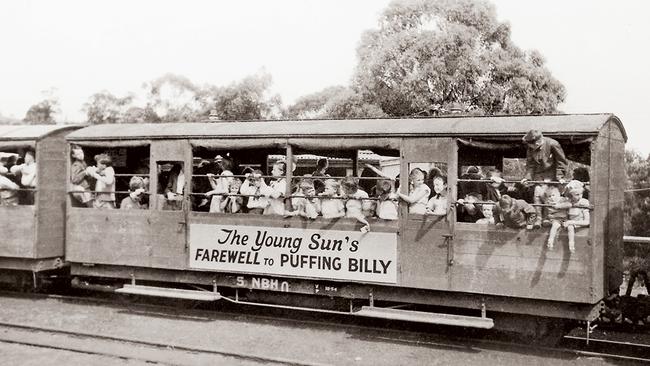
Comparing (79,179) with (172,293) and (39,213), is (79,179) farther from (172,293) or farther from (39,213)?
(172,293)

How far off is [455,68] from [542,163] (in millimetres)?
21217

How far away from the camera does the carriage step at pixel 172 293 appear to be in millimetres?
9820

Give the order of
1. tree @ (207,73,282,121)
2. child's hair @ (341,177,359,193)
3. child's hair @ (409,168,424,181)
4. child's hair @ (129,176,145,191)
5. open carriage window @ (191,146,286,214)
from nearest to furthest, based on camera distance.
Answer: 1. child's hair @ (409,168,424,181)
2. child's hair @ (341,177,359,193)
3. open carriage window @ (191,146,286,214)
4. child's hair @ (129,176,145,191)
5. tree @ (207,73,282,121)

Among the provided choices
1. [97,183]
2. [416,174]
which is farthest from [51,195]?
[416,174]

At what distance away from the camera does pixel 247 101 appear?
39750 mm

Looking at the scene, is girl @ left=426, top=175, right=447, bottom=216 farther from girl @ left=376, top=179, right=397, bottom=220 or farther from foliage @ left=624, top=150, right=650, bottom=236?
foliage @ left=624, top=150, right=650, bottom=236

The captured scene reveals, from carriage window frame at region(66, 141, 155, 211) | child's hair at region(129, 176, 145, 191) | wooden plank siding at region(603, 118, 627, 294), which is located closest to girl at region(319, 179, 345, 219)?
carriage window frame at region(66, 141, 155, 211)

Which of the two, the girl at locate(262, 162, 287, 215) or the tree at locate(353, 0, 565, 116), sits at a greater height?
the tree at locate(353, 0, 565, 116)

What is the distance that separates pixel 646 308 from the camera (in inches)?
327

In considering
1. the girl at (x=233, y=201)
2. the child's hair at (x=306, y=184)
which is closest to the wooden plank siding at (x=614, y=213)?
the child's hair at (x=306, y=184)

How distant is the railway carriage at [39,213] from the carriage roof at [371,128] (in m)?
0.59

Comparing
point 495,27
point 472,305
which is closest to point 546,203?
point 472,305

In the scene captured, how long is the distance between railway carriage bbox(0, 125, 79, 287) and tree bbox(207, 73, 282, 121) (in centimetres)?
2686

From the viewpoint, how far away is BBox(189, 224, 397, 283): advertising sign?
876cm
